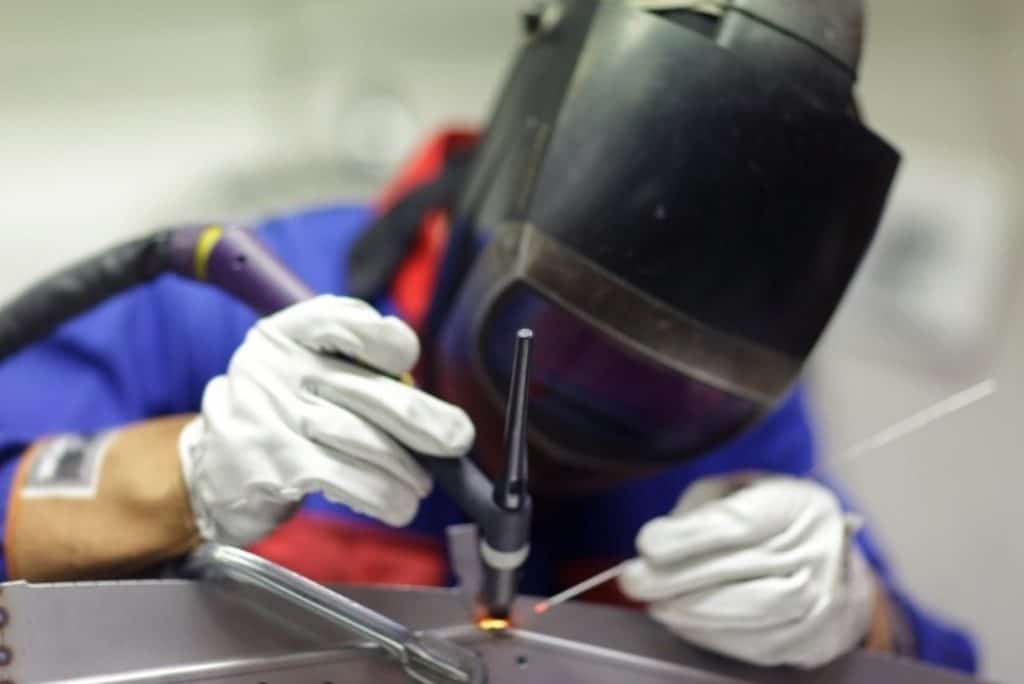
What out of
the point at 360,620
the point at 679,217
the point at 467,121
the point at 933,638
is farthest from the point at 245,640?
the point at 467,121

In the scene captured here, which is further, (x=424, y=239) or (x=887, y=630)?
(x=424, y=239)

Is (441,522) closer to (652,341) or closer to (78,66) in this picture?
(652,341)

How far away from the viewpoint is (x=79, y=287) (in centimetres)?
69

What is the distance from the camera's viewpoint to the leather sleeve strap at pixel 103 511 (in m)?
0.60

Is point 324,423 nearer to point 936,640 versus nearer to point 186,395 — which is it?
point 186,395

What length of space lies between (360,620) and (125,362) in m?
0.41

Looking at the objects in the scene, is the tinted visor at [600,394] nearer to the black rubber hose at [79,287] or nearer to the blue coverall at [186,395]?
the blue coverall at [186,395]

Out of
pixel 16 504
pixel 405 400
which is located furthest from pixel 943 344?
pixel 16 504

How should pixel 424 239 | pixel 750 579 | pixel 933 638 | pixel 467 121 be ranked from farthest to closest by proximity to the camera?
pixel 467 121, pixel 424 239, pixel 933 638, pixel 750 579

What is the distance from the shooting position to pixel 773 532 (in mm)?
646

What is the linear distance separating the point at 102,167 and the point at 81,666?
0.93m

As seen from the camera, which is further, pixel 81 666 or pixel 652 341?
pixel 652 341

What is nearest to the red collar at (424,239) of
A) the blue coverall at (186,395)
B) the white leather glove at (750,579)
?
the blue coverall at (186,395)

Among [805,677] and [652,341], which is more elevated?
[652,341]
